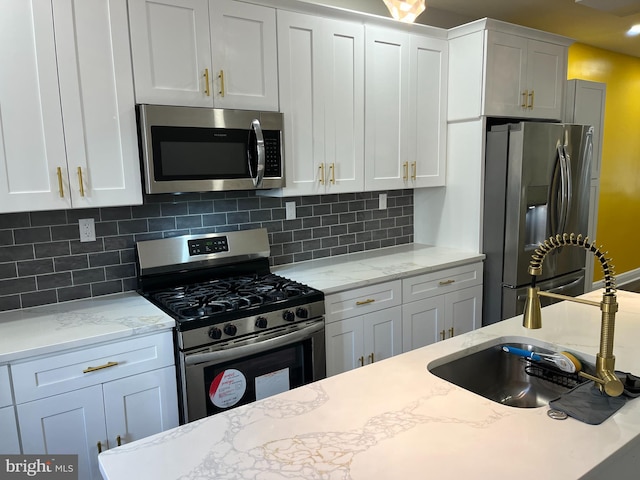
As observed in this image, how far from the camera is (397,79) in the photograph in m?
3.19

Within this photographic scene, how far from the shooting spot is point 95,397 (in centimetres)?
196

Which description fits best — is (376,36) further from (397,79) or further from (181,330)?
(181,330)

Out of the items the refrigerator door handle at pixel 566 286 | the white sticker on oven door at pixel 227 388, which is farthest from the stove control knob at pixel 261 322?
the refrigerator door handle at pixel 566 286

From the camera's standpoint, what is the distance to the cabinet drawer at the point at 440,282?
3.00 meters

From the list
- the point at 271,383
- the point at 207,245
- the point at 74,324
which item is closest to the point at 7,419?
the point at 74,324

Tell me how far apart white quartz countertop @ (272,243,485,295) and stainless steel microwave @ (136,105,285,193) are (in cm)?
61

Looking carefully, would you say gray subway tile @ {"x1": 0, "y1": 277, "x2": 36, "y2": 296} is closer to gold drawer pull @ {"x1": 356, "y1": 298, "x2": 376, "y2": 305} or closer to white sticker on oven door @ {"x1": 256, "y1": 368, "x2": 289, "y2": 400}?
white sticker on oven door @ {"x1": 256, "y1": 368, "x2": 289, "y2": 400}

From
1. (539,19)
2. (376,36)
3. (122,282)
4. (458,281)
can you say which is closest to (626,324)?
(458,281)

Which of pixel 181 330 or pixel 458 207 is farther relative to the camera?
pixel 458 207

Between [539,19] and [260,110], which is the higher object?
[539,19]

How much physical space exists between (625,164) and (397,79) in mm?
3985

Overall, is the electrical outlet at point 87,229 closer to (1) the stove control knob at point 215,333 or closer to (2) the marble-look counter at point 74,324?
(2) the marble-look counter at point 74,324

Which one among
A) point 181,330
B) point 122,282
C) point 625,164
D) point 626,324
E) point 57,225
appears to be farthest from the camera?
point 625,164

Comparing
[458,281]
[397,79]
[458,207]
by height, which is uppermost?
[397,79]
